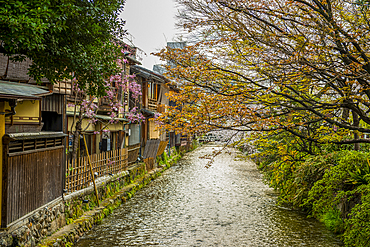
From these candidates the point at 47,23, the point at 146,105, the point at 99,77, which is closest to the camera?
the point at 47,23

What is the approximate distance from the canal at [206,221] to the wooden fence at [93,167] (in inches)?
66.7

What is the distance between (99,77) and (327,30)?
5.18 meters

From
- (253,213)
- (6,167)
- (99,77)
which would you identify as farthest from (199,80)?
(253,213)

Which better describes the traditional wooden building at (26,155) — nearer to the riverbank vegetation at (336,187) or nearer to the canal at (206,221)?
the canal at (206,221)

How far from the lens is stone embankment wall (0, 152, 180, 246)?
7457mm

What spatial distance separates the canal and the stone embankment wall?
16.5 inches

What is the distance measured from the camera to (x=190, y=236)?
10.5 metres

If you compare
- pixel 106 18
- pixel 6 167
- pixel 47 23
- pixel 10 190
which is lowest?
pixel 10 190

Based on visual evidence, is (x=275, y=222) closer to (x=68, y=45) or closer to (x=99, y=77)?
(x=99, y=77)

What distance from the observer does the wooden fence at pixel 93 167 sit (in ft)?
36.4

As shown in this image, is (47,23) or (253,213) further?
(253,213)

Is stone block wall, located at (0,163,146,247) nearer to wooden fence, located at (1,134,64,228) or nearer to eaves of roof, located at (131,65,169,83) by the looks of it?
wooden fence, located at (1,134,64,228)

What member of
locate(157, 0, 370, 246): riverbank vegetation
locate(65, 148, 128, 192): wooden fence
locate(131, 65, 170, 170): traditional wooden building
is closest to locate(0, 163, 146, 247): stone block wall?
locate(65, 148, 128, 192): wooden fence

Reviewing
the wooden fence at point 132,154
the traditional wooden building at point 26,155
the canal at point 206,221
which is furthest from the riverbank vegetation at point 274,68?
the wooden fence at point 132,154
